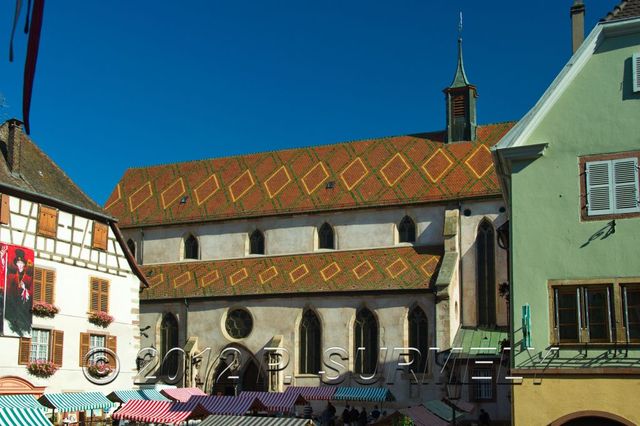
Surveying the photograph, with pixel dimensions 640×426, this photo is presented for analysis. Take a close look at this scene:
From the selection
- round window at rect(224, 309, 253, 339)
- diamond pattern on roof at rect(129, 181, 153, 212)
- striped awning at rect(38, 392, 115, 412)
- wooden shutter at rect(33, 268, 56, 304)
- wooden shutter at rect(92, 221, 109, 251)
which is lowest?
striped awning at rect(38, 392, 115, 412)

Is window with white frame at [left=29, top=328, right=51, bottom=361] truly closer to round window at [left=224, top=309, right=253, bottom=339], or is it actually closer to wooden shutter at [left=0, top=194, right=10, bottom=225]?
wooden shutter at [left=0, top=194, right=10, bottom=225]

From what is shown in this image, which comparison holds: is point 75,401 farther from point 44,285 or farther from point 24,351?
point 44,285

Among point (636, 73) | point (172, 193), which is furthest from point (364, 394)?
point (636, 73)

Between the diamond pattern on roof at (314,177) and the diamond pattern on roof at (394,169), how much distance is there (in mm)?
2877

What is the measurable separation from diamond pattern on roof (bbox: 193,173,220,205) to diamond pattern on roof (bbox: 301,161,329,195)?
4781 millimetres

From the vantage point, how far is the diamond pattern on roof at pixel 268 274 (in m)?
38.2

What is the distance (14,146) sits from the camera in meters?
27.2

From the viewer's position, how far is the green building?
15.1 m

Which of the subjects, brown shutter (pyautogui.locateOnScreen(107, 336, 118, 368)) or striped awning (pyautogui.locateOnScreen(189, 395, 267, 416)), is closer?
striped awning (pyautogui.locateOnScreen(189, 395, 267, 416))

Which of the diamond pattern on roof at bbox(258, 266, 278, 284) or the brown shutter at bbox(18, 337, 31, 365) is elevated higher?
the diamond pattern on roof at bbox(258, 266, 278, 284)

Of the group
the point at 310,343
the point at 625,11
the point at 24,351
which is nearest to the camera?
the point at 625,11

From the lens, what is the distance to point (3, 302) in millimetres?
24812

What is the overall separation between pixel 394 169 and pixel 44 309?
740 inches

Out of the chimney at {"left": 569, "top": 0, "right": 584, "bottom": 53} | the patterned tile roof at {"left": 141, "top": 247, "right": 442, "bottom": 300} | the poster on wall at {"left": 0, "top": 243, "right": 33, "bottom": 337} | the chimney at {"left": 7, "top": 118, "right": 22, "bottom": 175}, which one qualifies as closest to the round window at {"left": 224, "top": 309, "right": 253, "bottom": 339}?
the patterned tile roof at {"left": 141, "top": 247, "right": 442, "bottom": 300}
